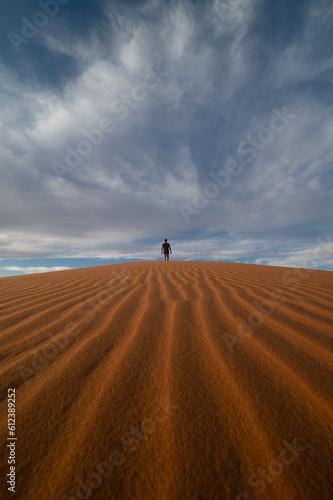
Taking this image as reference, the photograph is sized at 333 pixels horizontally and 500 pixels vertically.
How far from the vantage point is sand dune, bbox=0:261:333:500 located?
0.65m

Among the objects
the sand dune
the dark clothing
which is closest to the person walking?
the dark clothing

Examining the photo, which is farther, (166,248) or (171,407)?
(166,248)

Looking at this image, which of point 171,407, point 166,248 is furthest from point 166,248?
point 171,407

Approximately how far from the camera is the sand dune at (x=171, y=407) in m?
0.65

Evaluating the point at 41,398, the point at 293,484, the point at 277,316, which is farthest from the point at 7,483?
the point at 277,316

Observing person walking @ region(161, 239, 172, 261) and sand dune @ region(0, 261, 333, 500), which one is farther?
person walking @ region(161, 239, 172, 261)

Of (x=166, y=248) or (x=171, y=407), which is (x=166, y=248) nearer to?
(x=166, y=248)

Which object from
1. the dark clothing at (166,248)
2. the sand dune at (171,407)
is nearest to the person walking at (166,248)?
the dark clothing at (166,248)

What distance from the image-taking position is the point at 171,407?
939 mm

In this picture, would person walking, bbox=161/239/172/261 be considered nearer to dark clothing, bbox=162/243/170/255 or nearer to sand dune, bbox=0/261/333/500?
dark clothing, bbox=162/243/170/255

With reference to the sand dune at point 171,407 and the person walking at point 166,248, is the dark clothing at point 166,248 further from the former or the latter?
the sand dune at point 171,407

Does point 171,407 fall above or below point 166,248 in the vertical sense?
below

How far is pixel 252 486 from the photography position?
0.63 m

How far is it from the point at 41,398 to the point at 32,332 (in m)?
1.00
